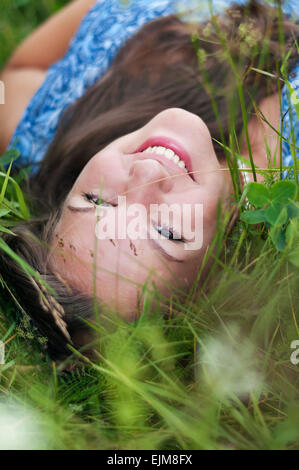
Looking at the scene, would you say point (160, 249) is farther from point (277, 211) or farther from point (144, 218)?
point (277, 211)

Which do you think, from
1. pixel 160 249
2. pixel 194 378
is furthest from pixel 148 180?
pixel 194 378

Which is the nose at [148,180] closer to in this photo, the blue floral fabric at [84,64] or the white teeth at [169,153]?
the white teeth at [169,153]

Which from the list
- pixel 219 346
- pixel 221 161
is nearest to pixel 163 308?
pixel 219 346

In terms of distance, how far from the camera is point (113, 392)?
1.34 m

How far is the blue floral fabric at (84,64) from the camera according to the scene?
250 centimetres

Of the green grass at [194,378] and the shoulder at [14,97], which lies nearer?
the green grass at [194,378]

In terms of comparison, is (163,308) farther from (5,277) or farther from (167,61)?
(167,61)

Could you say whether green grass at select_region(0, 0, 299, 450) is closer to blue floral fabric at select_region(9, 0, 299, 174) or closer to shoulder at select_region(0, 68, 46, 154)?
blue floral fabric at select_region(9, 0, 299, 174)

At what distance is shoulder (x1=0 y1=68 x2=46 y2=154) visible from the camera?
2799mm

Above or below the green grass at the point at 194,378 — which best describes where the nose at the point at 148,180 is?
above

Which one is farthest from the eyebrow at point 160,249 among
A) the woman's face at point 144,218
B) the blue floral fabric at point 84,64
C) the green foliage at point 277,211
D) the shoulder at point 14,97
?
the shoulder at point 14,97

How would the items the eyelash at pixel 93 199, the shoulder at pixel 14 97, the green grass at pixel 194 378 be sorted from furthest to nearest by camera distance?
1. the shoulder at pixel 14 97
2. the eyelash at pixel 93 199
3. the green grass at pixel 194 378

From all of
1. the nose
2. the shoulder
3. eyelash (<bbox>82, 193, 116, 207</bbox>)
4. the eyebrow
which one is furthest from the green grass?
the shoulder

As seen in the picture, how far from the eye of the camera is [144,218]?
152cm
